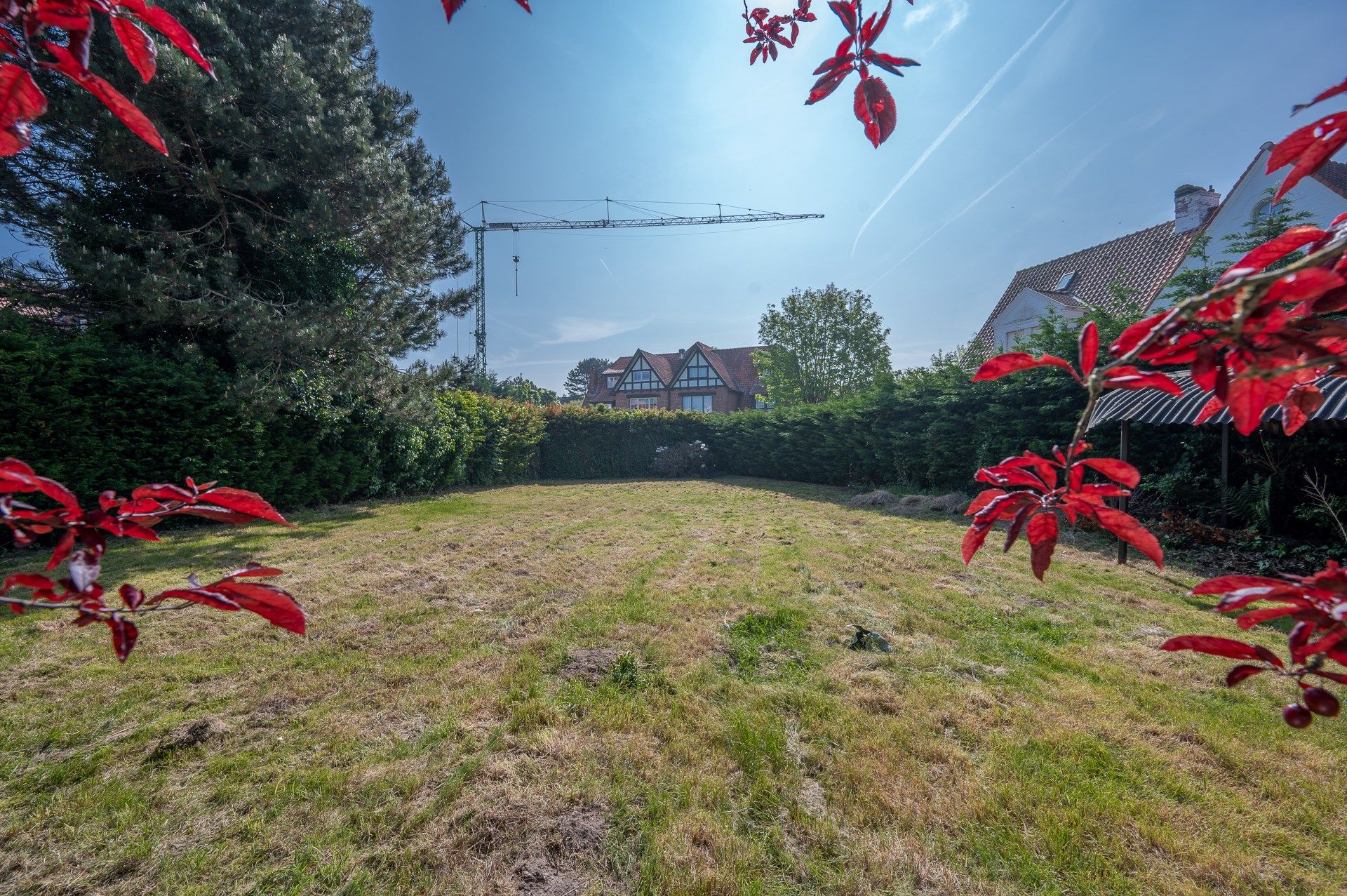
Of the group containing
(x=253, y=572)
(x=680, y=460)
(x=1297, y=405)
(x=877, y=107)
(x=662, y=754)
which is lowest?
(x=662, y=754)

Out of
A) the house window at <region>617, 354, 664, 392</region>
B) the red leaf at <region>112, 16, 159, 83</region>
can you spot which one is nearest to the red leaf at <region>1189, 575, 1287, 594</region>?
the red leaf at <region>112, 16, 159, 83</region>

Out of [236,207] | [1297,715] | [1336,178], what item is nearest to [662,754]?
[1297,715]

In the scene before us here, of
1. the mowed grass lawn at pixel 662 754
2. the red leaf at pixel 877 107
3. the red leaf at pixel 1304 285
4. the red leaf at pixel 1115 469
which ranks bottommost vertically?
the mowed grass lawn at pixel 662 754

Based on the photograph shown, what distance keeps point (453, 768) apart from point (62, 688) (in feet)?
7.25

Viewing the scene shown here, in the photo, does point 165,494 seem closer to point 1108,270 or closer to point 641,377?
point 1108,270

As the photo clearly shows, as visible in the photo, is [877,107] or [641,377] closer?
[877,107]

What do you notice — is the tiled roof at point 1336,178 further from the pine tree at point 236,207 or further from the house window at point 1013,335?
the pine tree at point 236,207

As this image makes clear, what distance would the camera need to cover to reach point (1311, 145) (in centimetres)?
74

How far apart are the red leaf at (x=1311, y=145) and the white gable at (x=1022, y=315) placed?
1545 centimetres

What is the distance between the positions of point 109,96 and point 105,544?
0.71 meters

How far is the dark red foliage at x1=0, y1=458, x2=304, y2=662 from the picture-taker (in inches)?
24.8

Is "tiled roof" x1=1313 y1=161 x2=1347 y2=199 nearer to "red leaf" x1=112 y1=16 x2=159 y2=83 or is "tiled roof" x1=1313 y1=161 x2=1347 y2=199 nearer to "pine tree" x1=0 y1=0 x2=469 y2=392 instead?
"red leaf" x1=112 y1=16 x2=159 y2=83

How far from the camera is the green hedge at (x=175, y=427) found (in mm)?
5387

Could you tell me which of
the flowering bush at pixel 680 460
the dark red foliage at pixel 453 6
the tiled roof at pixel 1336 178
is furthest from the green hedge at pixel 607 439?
the dark red foliage at pixel 453 6
